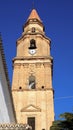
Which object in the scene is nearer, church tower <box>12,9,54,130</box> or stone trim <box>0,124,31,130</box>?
stone trim <box>0,124,31,130</box>

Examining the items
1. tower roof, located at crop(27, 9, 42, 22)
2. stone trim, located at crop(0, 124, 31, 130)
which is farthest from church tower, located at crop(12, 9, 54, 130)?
stone trim, located at crop(0, 124, 31, 130)

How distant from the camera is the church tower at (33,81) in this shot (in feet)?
102

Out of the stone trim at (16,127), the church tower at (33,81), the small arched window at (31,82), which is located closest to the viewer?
the stone trim at (16,127)

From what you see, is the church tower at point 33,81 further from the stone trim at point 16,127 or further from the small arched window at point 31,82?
the stone trim at point 16,127

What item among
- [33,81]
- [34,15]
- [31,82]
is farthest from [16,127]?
[34,15]

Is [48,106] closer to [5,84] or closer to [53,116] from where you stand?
[53,116]

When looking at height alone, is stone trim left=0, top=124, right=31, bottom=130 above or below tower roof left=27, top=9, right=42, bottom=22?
below

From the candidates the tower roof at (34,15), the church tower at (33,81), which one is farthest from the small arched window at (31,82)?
the tower roof at (34,15)

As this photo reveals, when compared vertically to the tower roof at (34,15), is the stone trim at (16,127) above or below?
below

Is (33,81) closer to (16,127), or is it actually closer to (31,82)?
(31,82)

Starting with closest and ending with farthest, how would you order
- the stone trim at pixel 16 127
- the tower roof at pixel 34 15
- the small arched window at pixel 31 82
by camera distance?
1. the stone trim at pixel 16 127
2. the small arched window at pixel 31 82
3. the tower roof at pixel 34 15

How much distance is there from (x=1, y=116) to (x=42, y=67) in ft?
59.6

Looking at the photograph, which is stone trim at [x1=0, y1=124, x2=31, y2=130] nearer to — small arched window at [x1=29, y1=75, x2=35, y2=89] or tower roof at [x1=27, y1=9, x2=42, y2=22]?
small arched window at [x1=29, y1=75, x2=35, y2=89]

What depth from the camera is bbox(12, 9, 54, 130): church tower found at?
31172 mm
